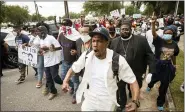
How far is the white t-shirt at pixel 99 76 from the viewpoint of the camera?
265 centimetres

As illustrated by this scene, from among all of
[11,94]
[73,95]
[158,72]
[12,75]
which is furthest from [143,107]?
[12,75]

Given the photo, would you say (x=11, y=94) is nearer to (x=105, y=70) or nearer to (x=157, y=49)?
(x=157, y=49)

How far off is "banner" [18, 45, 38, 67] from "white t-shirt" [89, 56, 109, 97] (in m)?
4.85

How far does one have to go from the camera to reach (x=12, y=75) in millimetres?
8859

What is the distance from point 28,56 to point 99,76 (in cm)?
535

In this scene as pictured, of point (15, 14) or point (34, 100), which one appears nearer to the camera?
point (34, 100)

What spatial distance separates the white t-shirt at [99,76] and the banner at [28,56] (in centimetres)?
485

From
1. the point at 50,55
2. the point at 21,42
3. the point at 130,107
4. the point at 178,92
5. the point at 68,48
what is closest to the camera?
the point at 130,107

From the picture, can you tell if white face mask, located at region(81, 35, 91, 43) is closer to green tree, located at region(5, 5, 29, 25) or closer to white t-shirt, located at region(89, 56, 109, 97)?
white t-shirt, located at region(89, 56, 109, 97)

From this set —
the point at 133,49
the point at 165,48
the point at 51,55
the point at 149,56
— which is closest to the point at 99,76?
the point at 133,49

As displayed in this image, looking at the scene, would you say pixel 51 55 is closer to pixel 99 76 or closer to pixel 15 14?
pixel 99 76

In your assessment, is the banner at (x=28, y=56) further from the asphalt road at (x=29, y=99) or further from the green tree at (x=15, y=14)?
the green tree at (x=15, y=14)

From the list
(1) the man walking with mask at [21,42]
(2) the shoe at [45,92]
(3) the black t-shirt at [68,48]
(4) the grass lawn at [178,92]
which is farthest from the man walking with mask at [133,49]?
(1) the man walking with mask at [21,42]

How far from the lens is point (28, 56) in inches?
299
